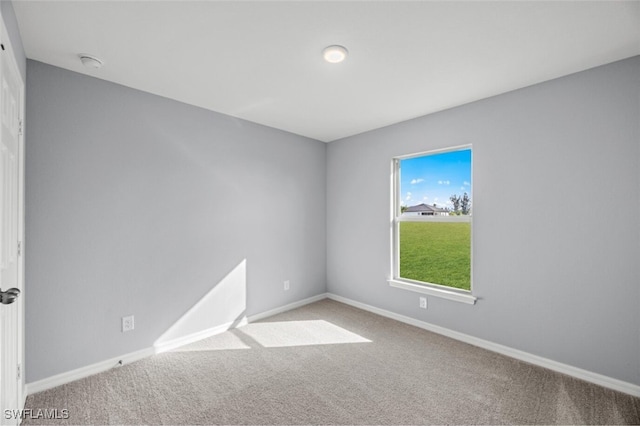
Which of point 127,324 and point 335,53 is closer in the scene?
point 335,53

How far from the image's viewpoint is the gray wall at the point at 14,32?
4.73 ft

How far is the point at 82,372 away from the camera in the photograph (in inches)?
89.0

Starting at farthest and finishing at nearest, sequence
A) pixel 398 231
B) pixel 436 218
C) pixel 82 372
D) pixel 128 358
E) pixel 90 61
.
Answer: pixel 398 231 → pixel 436 218 → pixel 128 358 → pixel 82 372 → pixel 90 61

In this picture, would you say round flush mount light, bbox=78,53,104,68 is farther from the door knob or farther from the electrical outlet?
the electrical outlet

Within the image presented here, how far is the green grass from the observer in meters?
3.09

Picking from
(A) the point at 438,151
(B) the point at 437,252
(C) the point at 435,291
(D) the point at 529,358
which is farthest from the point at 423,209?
(D) the point at 529,358

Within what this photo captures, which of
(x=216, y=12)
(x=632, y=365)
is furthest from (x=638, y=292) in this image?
(x=216, y=12)

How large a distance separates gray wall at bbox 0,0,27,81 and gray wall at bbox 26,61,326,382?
0.68ft

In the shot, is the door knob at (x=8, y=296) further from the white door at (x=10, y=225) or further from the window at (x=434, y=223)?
the window at (x=434, y=223)

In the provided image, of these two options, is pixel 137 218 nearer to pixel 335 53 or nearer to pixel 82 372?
pixel 82 372

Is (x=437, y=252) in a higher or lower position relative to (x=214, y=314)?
higher

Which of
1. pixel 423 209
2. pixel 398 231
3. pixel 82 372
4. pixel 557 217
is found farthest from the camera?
pixel 398 231

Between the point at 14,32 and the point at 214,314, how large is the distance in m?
2.64

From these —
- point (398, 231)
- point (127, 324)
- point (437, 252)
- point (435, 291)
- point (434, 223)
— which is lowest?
point (127, 324)
